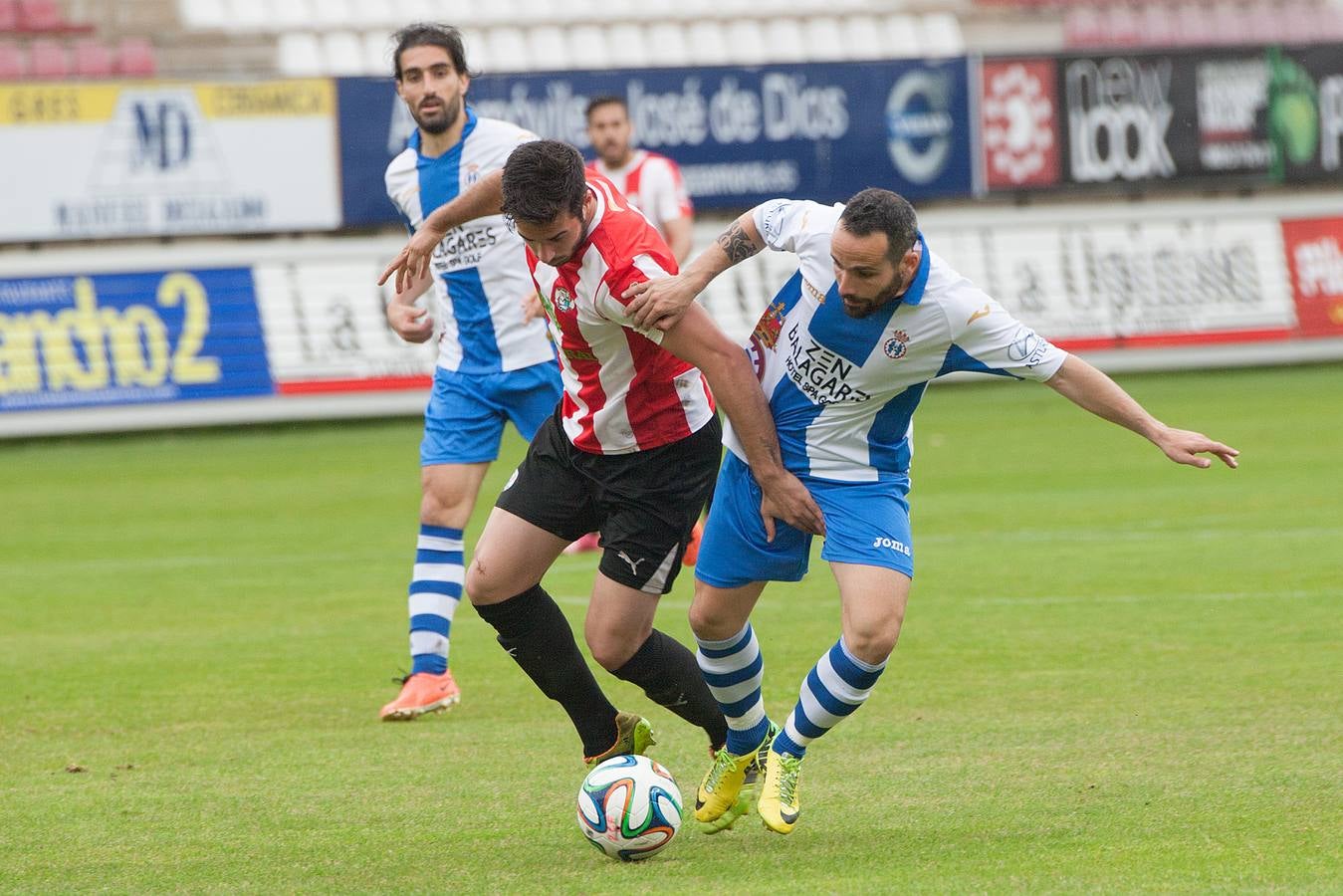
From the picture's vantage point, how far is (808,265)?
534 centimetres

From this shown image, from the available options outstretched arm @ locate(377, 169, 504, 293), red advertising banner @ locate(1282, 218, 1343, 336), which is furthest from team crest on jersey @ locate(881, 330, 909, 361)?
red advertising banner @ locate(1282, 218, 1343, 336)

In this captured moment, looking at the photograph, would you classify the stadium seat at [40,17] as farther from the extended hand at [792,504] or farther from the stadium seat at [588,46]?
the extended hand at [792,504]

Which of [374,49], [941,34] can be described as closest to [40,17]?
[374,49]

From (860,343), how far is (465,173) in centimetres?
259

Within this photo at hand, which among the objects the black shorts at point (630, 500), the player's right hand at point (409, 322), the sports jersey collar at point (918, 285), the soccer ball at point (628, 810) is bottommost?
the soccer ball at point (628, 810)

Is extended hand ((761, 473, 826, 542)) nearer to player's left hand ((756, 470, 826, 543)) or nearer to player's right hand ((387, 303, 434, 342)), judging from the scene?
player's left hand ((756, 470, 826, 543))

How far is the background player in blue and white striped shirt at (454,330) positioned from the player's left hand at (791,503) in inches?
85.2

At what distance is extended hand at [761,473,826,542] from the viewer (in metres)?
5.25

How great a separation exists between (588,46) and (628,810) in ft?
68.0

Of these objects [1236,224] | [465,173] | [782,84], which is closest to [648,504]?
[465,173]

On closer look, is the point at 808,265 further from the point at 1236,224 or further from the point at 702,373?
the point at 1236,224

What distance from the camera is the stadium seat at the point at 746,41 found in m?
25.5

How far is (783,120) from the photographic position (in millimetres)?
21156

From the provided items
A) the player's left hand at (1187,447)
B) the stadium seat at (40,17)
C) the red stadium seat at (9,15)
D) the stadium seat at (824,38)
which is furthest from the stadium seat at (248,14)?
the player's left hand at (1187,447)
